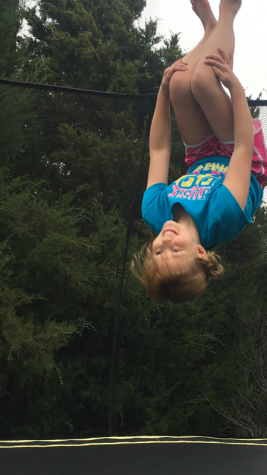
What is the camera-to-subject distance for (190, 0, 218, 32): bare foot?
55.5 inches

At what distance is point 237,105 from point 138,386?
280 centimetres

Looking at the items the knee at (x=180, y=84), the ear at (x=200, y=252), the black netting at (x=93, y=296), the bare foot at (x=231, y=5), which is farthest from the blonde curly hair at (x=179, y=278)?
the black netting at (x=93, y=296)

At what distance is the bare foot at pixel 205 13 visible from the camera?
55.5 inches

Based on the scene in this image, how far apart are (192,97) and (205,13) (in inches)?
12.9

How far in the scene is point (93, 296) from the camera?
3291 mm

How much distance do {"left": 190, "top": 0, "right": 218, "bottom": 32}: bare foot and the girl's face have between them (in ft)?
2.24

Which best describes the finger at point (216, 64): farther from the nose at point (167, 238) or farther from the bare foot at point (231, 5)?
the nose at point (167, 238)

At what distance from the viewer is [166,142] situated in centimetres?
138

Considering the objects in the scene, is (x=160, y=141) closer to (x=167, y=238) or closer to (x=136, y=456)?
(x=167, y=238)

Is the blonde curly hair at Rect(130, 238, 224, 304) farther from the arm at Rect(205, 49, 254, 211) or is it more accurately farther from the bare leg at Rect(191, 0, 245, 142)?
A: the bare leg at Rect(191, 0, 245, 142)

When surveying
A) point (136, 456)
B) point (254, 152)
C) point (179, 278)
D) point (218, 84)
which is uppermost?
point (218, 84)

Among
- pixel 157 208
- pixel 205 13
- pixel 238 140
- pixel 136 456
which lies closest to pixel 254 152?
pixel 238 140

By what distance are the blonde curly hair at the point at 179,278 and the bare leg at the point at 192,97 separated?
392mm

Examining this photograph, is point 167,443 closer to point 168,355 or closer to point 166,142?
point 168,355
